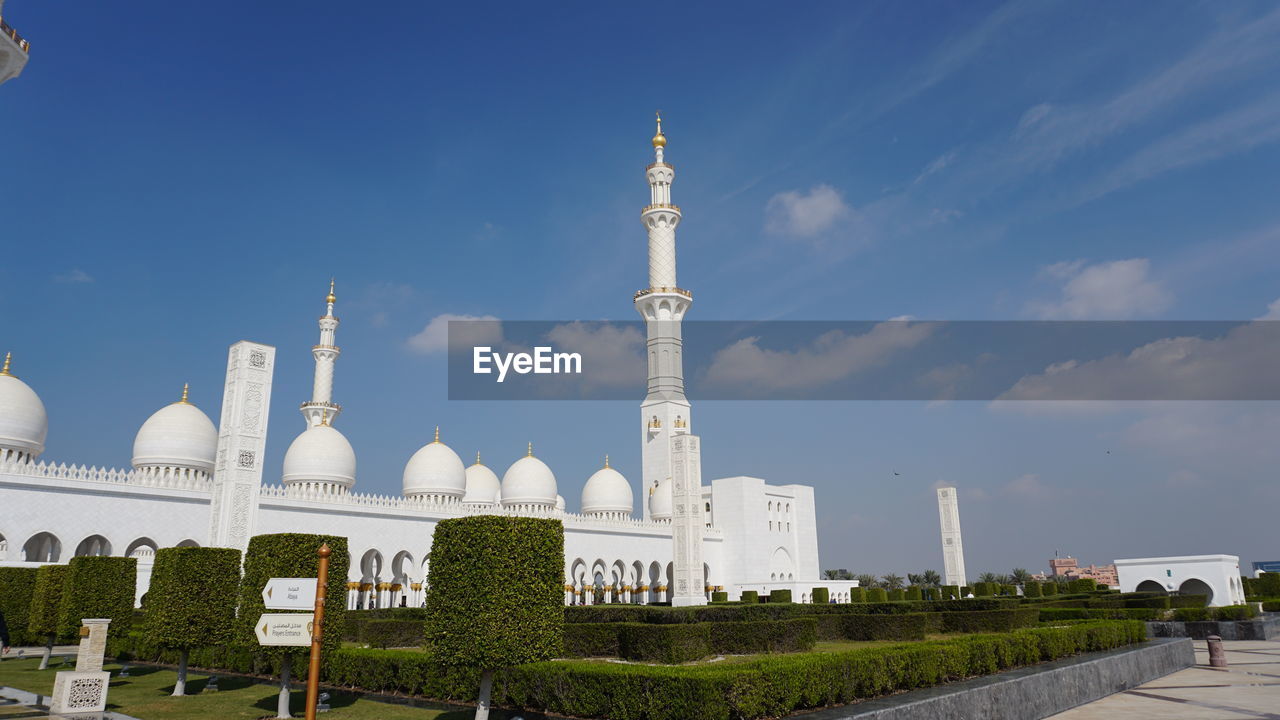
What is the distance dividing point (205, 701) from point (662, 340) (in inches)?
1399

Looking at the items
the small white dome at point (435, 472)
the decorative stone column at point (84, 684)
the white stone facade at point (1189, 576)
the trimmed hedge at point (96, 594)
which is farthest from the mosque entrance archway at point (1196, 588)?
the decorative stone column at point (84, 684)

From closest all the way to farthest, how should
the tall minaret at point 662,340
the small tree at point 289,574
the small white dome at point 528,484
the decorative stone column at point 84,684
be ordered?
the decorative stone column at point 84,684 → the small tree at point 289,574 → the small white dome at point 528,484 → the tall minaret at point 662,340

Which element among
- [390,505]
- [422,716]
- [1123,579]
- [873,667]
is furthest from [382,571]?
[1123,579]

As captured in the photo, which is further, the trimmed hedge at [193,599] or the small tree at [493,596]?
the trimmed hedge at [193,599]

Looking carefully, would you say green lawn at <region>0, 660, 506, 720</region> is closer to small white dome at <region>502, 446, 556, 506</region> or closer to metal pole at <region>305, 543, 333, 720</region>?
metal pole at <region>305, 543, 333, 720</region>

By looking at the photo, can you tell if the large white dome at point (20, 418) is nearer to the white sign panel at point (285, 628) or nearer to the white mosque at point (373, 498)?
the white mosque at point (373, 498)

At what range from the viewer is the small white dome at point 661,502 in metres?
46.7

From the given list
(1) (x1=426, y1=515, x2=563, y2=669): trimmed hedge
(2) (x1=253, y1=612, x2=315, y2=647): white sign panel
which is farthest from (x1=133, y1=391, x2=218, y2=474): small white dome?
(2) (x1=253, y1=612, x2=315, y2=647): white sign panel

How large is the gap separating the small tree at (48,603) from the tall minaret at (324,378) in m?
22.5

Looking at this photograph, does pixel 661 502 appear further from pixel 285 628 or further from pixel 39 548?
pixel 285 628

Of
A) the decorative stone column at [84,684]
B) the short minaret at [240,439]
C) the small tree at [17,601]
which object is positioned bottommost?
the decorative stone column at [84,684]

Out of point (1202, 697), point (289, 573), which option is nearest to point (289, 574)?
point (289, 573)

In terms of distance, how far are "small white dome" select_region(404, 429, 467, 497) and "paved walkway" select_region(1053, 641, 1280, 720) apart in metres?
30.4

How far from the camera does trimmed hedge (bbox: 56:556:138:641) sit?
596 inches
